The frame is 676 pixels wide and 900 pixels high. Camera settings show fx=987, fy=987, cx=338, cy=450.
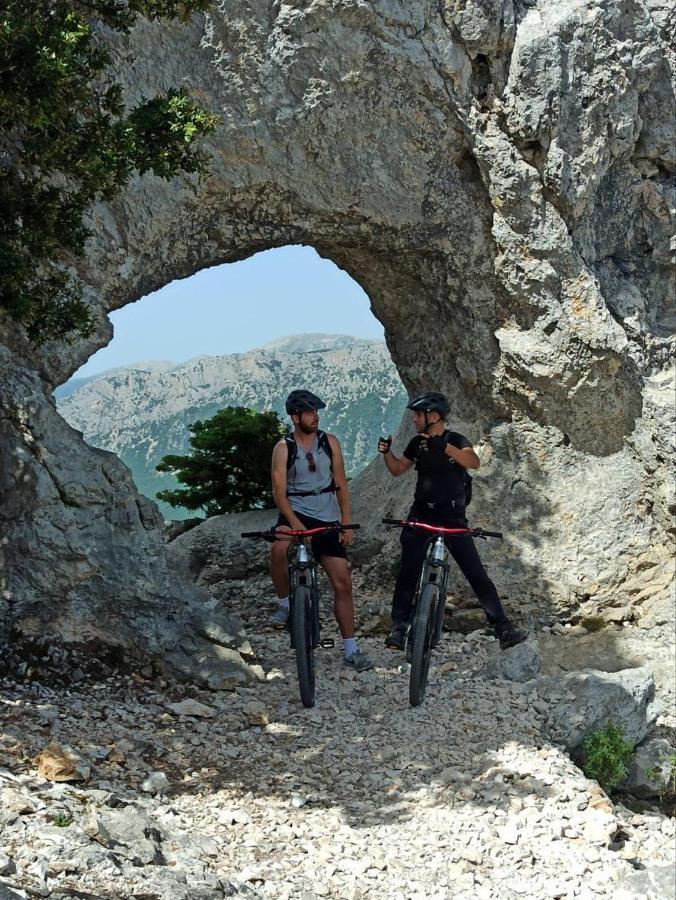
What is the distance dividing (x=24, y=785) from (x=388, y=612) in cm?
556

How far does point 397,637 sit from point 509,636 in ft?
4.41

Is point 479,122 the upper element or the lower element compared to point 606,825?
upper

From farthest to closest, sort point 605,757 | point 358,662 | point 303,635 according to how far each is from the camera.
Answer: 1. point 358,662
2. point 605,757
3. point 303,635

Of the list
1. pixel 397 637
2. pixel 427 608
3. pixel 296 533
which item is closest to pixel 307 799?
pixel 427 608

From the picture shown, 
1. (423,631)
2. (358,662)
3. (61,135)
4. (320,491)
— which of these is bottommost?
(358,662)

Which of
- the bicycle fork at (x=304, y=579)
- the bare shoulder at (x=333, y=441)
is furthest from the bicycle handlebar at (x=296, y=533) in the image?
the bare shoulder at (x=333, y=441)

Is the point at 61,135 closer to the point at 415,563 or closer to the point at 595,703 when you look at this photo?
the point at 415,563

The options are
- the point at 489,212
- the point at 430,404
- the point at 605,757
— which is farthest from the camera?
the point at 489,212

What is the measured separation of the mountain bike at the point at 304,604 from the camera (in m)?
7.97

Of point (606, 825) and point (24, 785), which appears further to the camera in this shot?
point (606, 825)

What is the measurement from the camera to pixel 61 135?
23.8 feet

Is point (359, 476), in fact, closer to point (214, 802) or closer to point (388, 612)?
point (388, 612)

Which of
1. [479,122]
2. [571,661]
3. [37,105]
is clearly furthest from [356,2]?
[571,661]

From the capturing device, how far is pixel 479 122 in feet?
35.8
